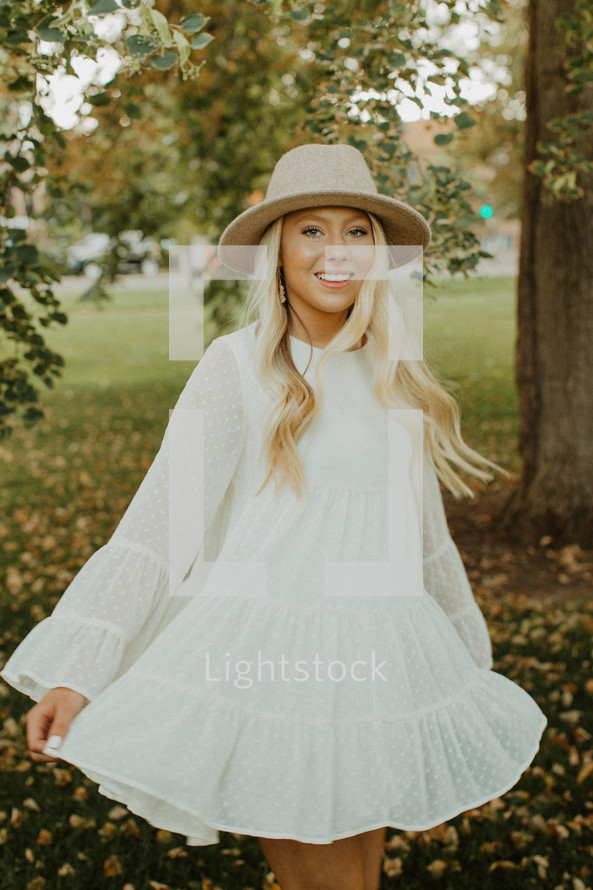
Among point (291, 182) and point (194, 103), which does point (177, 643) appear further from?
point (194, 103)

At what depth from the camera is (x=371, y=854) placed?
6.43ft

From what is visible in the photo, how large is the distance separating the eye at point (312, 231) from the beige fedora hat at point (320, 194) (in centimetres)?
5

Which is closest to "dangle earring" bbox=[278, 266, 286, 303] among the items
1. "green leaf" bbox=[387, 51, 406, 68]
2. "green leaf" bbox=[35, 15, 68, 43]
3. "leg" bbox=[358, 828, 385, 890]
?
"green leaf" bbox=[35, 15, 68, 43]

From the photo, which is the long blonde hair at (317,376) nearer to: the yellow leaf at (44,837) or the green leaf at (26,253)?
the green leaf at (26,253)

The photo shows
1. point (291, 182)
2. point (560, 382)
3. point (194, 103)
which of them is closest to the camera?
point (291, 182)

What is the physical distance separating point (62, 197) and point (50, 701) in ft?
9.75

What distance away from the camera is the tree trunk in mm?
5031

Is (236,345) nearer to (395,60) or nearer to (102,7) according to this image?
(102,7)

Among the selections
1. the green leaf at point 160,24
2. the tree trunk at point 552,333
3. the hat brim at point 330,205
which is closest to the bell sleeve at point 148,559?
the hat brim at point 330,205

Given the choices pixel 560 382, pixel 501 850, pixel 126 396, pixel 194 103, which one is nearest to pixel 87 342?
pixel 126 396

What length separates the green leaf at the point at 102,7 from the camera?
200 cm

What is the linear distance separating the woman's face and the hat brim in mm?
28

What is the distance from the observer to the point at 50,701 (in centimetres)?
169

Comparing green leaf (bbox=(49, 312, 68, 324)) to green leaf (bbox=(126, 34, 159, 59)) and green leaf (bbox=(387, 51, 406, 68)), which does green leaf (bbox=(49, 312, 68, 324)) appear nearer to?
green leaf (bbox=(126, 34, 159, 59))
